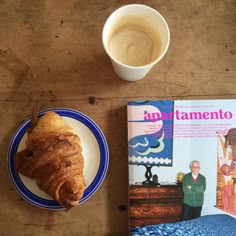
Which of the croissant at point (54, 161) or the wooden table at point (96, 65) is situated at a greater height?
the wooden table at point (96, 65)

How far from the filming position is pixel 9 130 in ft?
2.42

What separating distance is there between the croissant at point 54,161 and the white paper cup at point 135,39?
0.54ft

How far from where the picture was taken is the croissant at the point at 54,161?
0.64 metres

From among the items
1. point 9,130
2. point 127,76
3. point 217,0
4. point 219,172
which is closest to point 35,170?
point 9,130

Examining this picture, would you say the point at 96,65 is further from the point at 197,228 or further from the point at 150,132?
the point at 197,228

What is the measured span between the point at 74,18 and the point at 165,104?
0.26 metres

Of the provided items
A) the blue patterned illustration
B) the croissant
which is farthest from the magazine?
the croissant

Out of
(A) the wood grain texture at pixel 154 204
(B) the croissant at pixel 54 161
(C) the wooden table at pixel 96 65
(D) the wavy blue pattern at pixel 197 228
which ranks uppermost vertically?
(C) the wooden table at pixel 96 65

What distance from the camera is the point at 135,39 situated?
0.71 meters

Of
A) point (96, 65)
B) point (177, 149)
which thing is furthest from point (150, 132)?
point (96, 65)

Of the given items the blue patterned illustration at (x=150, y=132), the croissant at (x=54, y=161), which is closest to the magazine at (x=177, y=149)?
the blue patterned illustration at (x=150, y=132)

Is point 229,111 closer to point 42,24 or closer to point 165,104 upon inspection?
point 165,104

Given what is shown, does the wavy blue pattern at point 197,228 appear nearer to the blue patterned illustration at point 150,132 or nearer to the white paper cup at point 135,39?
the blue patterned illustration at point 150,132

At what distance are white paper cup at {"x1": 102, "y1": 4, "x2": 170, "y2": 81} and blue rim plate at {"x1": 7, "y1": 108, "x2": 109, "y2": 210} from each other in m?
0.13
